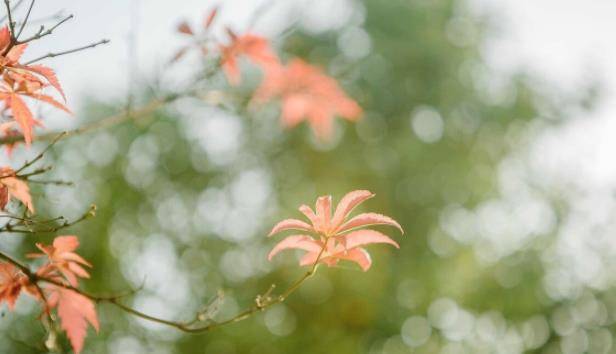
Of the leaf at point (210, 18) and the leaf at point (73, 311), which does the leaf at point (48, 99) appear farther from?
the leaf at point (210, 18)

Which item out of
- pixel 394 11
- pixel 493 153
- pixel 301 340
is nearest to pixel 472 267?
pixel 493 153

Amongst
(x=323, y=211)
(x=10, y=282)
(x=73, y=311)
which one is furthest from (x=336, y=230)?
(x=10, y=282)

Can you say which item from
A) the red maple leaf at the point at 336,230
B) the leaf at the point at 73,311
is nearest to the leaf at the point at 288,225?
the red maple leaf at the point at 336,230

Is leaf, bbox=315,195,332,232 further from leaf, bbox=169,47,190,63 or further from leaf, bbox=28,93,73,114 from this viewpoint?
leaf, bbox=169,47,190,63

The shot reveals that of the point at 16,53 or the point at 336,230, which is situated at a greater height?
the point at 16,53

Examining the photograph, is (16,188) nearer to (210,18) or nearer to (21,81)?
(21,81)

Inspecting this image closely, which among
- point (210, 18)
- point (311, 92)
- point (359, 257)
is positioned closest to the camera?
point (359, 257)

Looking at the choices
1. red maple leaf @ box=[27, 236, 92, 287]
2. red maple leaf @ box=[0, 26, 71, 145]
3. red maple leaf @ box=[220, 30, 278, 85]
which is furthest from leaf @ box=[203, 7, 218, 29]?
red maple leaf @ box=[27, 236, 92, 287]
